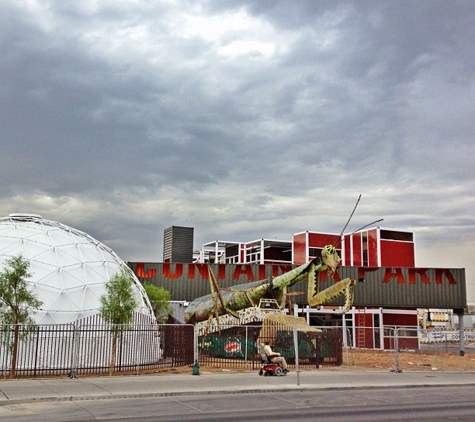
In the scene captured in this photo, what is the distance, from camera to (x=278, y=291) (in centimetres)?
2992

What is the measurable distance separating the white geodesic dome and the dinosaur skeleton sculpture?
4.39 m

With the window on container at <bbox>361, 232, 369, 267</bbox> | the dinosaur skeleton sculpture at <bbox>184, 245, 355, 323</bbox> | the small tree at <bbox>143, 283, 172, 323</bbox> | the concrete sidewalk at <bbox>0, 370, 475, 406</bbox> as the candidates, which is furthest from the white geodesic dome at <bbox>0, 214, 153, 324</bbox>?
the window on container at <bbox>361, 232, 369, 267</bbox>

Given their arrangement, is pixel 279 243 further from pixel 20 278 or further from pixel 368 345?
pixel 20 278

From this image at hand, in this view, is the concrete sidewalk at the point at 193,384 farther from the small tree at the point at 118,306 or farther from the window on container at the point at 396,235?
the window on container at the point at 396,235

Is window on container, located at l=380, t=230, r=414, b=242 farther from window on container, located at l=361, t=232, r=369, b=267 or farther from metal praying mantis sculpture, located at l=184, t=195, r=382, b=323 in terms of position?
metal praying mantis sculpture, located at l=184, t=195, r=382, b=323

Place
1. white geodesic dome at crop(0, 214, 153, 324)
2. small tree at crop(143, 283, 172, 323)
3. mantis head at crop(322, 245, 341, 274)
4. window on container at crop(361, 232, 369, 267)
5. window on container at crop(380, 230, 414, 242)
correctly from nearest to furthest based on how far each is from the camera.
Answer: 1. white geodesic dome at crop(0, 214, 153, 324)
2. mantis head at crop(322, 245, 341, 274)
3. small tree at crop(143, 283, 172, 323)
4. window on container at crop(380, 230, 414, 242)
5. window on container at crop(361, 232, 369, 267)

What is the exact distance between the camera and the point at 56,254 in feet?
84.9

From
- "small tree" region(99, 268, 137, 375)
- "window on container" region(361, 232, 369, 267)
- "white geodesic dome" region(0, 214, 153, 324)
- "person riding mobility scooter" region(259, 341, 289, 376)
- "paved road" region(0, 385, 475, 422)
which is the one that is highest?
"window on container" region(361, 232, 369, 267)

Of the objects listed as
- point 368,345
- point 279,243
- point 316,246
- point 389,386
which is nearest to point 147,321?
point 389,386

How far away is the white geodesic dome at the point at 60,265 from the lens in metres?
23.5

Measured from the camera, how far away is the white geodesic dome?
77.3 feet

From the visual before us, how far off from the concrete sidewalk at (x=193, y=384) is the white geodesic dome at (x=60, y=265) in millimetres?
4671

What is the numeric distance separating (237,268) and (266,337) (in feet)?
63.4

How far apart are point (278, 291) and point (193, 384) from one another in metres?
12.4
